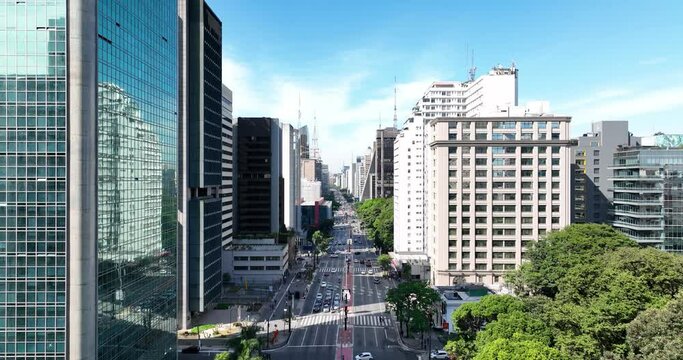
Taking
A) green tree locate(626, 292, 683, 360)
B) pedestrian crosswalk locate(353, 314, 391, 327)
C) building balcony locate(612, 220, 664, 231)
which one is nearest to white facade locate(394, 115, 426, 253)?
pedestrian crosswalk locate(353, 314, 391, 327)

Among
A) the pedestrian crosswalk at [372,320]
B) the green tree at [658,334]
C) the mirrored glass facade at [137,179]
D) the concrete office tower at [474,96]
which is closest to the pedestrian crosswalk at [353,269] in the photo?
the pedestrian crosswalk at [372,320]

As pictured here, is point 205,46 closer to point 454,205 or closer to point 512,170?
point 454,205

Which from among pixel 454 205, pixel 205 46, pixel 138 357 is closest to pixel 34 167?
pixel 138 357

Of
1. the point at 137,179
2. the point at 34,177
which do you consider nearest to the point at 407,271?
the point at 137,179

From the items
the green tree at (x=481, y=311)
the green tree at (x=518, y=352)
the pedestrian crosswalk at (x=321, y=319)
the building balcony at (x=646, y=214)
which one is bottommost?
the pedestrian crosswalk at (x=321, y=319)

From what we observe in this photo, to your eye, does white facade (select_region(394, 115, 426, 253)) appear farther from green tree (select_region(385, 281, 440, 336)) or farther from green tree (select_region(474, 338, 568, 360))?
green tree (select_region(474, 338, 568, 360))

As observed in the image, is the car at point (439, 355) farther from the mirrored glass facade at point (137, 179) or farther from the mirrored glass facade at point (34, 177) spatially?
the mirrored glass facade at point (34, 177)
